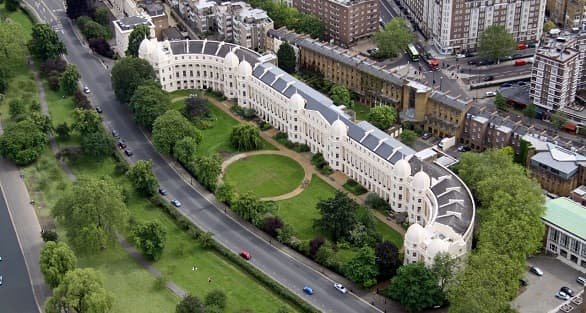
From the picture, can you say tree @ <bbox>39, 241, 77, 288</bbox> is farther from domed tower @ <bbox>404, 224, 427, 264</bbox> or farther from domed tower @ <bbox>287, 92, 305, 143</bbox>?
domed tower @ <bbox>287, 92, 305, 143</bbox>

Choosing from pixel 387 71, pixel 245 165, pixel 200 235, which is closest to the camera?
pixel 200 235

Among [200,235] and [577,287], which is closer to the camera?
[577,287]

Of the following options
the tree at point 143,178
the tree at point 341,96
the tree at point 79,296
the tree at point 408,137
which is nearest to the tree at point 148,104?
the tree at point 143,178

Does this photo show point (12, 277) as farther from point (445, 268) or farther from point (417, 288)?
point (445, 268)

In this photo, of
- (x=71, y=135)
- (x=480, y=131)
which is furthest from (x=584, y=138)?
(x=71, y=135)

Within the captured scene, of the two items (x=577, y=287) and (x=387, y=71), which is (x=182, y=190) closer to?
(x=387, y=71)

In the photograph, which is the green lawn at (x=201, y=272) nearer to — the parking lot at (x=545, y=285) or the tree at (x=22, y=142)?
the tree at (x=22, y=142)

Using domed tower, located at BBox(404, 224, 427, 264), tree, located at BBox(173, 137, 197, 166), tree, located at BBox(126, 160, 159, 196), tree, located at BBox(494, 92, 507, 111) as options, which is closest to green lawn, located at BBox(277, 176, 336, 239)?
domed tower, located at BBox(404, 224, 427, 264)
